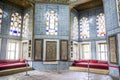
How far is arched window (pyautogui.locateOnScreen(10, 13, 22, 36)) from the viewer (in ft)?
31.7

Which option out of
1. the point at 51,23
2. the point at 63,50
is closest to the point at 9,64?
the point at 63,50

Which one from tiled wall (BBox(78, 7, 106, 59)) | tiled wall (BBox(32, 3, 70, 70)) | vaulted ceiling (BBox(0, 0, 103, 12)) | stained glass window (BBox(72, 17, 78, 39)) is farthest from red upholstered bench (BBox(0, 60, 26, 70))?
tiled wall (BBox(78, 7, 106, 59))

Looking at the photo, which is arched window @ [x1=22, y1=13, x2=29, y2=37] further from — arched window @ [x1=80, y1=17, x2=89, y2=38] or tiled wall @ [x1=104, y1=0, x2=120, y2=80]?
tiled wall @ [x1=104, y1=0, x2=120, y2=80]

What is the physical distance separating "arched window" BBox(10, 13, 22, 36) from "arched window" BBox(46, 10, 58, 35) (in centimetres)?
247

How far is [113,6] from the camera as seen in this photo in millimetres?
6984

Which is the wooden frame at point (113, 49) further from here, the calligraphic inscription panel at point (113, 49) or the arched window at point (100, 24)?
the arched window at point (100, 24)

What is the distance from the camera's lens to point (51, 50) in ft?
31.4

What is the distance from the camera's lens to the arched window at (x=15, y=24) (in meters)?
9.66

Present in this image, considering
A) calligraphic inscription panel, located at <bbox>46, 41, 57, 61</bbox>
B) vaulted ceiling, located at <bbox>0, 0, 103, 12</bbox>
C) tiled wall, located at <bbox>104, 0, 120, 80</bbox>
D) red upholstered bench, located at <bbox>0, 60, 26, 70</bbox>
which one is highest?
vaulted ceiling, located at <bbox>0, 0, 103, 12</bbox>

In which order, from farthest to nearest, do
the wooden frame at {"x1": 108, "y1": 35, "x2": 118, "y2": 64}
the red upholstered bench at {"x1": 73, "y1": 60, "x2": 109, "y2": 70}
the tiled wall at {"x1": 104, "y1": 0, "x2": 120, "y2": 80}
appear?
the red upholstered bench at {"x1": 73, "y1": 60, "x2": 109, "y2": 70}
the wooden frame at {"x1": 108, "y1": 35, "x2": 118, "y2": 64}
the tiled wall at {"x1": 104, "y1": 0, "x2": 120, "y2": 80}

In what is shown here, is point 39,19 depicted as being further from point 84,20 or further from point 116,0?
point 116,0

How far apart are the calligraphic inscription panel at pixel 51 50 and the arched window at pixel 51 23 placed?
3.00 ft

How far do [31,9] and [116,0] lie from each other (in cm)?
646

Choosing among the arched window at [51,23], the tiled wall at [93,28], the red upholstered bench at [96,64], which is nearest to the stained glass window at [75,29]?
the tiled wall at [93,28]
